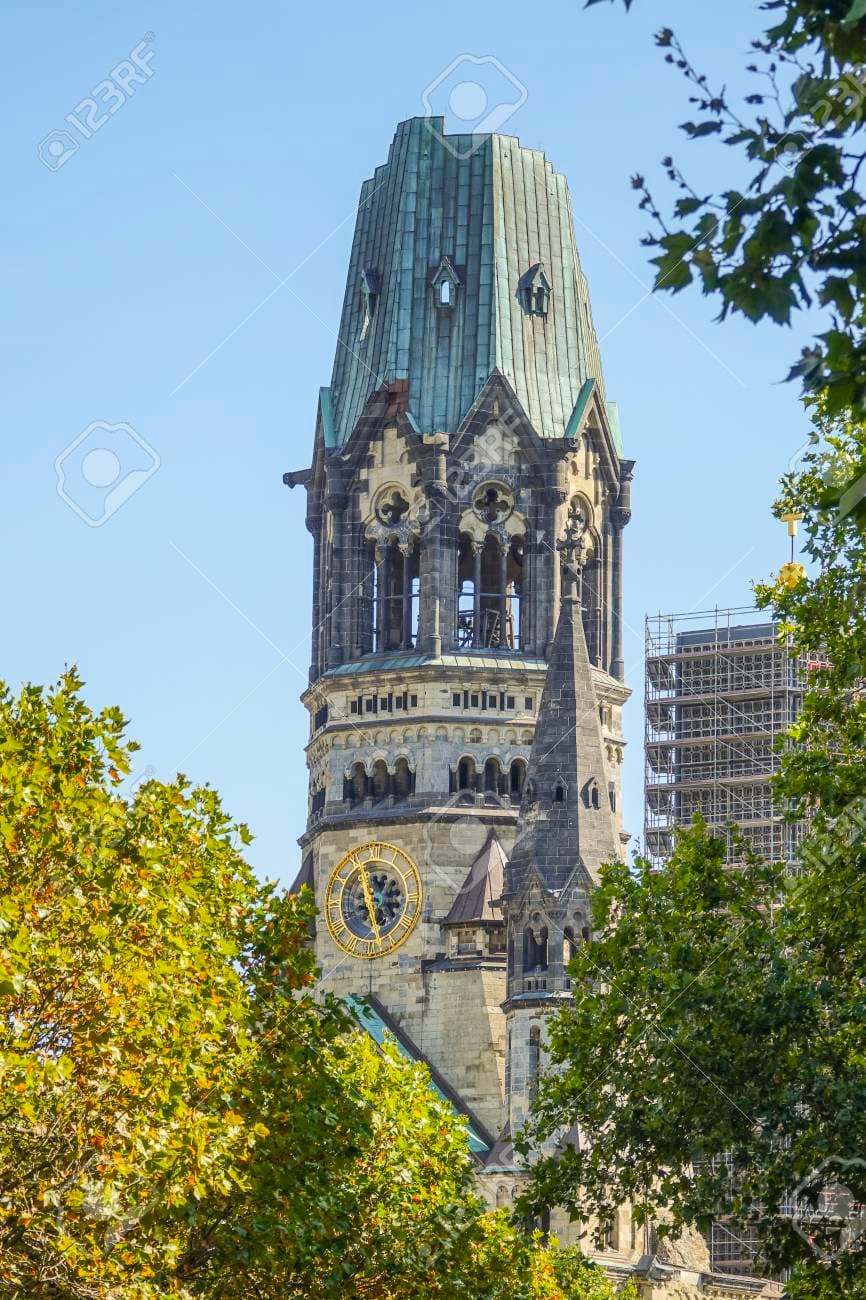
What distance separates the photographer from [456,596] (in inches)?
3903

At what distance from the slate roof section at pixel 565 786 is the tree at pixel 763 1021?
4619cm

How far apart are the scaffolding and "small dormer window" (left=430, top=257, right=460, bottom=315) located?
56.4ft

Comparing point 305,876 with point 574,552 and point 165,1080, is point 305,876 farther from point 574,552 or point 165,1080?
point 165,1080

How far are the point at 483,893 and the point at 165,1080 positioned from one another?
6072cm

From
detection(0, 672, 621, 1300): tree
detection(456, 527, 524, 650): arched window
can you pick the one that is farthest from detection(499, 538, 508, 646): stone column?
detection(0, 672, 621, 1300): tree

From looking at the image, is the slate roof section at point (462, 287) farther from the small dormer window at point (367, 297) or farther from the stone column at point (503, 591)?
the stone column at point (503, 591)

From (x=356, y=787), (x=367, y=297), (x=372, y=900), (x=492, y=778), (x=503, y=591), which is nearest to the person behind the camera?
(x=372, y=900)

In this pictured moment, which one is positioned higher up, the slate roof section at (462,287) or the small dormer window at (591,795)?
the slate roof section at (462,287)

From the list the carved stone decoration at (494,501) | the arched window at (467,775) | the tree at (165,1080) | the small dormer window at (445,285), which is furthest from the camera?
the small dormer window at (445,285)

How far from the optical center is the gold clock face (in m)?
97.5

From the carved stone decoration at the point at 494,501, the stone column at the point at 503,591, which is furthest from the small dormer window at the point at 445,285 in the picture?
the stone column at the point at 503,591

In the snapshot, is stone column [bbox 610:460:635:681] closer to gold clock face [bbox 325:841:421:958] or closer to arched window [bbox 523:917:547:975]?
gold clock face [bbox 325:841:421:958]

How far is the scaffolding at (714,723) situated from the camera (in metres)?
109

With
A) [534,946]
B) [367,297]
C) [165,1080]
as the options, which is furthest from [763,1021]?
[367,297]
